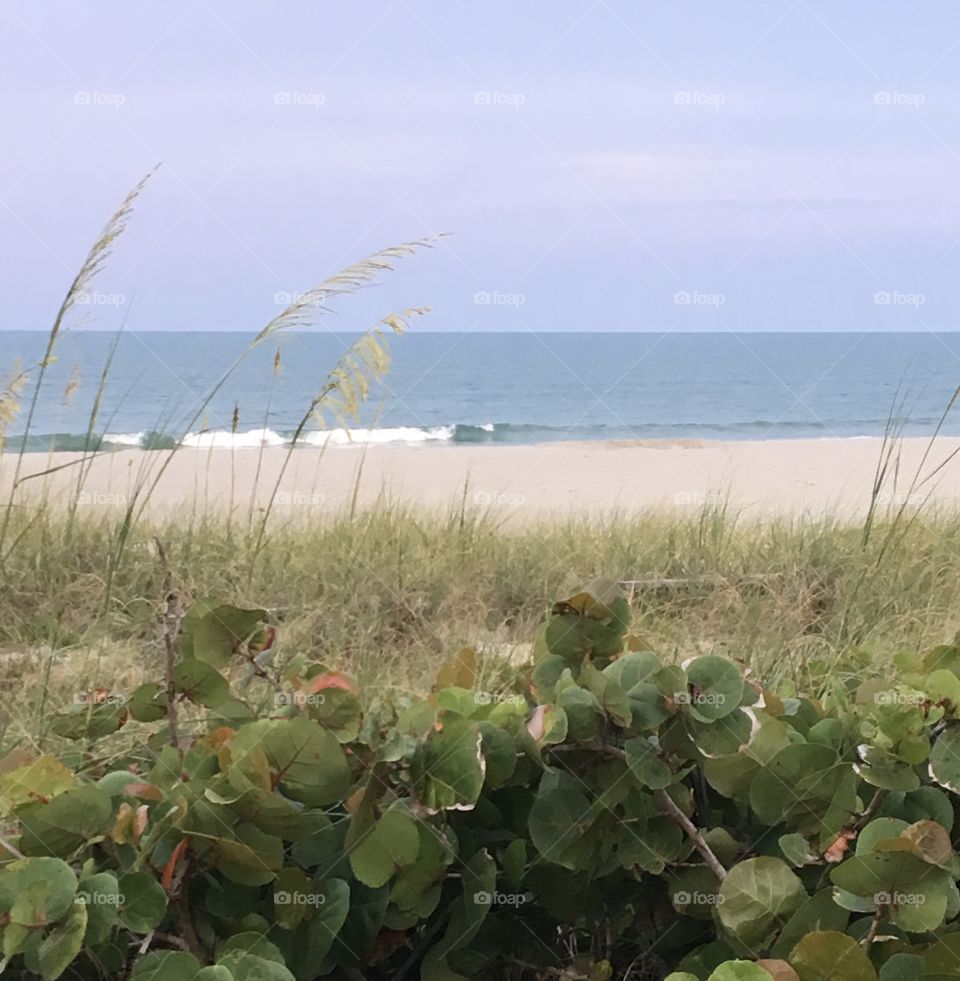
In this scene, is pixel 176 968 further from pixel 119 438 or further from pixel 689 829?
pixel 119 438

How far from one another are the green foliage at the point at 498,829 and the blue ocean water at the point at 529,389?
3.30 metres

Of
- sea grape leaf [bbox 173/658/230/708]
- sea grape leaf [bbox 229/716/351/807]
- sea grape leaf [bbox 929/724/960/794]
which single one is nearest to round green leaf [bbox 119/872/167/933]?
sea grape leaf [bbox 229/716/351/807]

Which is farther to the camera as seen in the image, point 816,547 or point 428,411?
point 428,411

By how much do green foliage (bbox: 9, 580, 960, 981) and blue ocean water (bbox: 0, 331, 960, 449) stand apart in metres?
3.30

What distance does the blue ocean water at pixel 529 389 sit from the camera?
22000mm

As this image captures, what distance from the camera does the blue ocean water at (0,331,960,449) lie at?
2200cm

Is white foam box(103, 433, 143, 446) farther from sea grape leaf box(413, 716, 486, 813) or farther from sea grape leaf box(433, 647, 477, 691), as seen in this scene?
sea grape leaf box(413, 716, 486, 813)

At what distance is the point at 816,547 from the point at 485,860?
11.7ft

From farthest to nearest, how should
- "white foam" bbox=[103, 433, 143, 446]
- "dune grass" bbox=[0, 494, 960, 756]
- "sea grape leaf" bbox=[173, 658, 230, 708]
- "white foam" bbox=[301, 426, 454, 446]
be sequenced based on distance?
"white foam" bbox=[301, 426, 454, 446] → "white foam" bbox=[103, 433, 143, 446] → "dune grass" bbox=[0, 494, 960, 756] → "sea grape leaf" bbox=[173, 658, 230, 708]

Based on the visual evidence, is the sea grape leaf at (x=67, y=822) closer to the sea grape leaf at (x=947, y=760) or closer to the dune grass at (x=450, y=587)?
the sea grape leaf at (x=947, y=760)

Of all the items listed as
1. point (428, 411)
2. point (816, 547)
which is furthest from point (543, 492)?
point (428, 411)

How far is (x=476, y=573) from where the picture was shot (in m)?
4.11

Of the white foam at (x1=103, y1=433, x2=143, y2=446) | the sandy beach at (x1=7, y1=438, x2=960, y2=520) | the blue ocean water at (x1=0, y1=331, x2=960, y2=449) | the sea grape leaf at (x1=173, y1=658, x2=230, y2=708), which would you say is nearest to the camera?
the sea grape leaf at (x1=173, y1=658, x2=230, y2=708)
